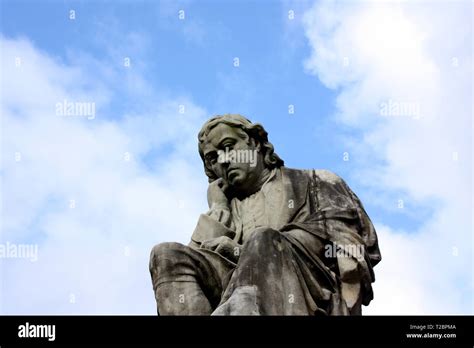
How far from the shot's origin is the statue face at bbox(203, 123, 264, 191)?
16984 mm

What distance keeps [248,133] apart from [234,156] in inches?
15.6

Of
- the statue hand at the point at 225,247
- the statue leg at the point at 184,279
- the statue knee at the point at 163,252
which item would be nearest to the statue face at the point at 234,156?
the statue hand at the point at 225,247

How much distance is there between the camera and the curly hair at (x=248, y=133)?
56.5 ft

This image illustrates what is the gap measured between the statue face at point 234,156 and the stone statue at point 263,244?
1cm
